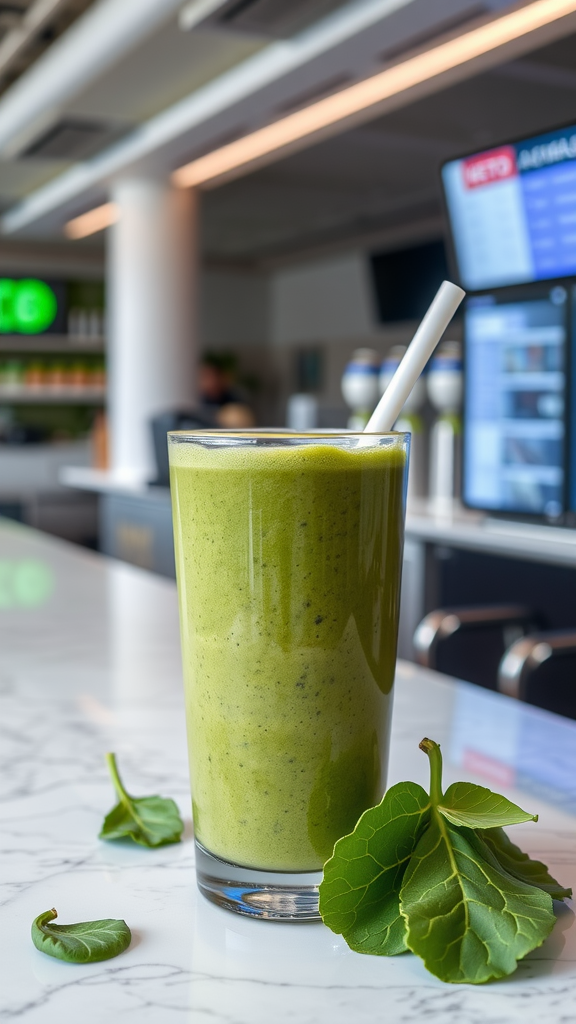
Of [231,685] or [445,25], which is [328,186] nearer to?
[445,25]

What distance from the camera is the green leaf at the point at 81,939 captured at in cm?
46

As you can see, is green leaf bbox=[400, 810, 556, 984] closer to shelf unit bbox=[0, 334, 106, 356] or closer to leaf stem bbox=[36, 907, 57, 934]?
leaf stem bbox=[36, 907, 57, 934]

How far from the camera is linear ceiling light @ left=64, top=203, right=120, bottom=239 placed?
654cm

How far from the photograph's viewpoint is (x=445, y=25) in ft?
9.82

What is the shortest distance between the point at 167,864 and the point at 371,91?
3.58 m

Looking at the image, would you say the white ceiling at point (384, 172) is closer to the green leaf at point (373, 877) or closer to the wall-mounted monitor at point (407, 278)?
the wall-mounted monitor at point (407, 278)

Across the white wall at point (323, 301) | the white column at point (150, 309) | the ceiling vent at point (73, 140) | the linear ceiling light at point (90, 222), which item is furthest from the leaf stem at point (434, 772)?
the white wall at point (323, 301)

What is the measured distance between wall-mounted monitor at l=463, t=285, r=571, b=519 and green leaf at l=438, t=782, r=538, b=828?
1.76m

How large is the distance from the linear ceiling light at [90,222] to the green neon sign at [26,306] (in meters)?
1.22

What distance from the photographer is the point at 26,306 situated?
28.8 feet

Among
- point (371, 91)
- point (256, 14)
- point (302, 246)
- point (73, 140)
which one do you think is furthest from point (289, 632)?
point (302, 246)

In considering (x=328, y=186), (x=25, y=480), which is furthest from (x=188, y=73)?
(x=25, y=480)

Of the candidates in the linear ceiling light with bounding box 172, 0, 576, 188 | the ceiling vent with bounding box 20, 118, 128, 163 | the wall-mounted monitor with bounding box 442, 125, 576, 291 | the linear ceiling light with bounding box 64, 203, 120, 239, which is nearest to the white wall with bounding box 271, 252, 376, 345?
the linear ceiling light with bounding box 64, 203, 120, 239

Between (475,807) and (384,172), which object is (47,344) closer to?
(384,172)
